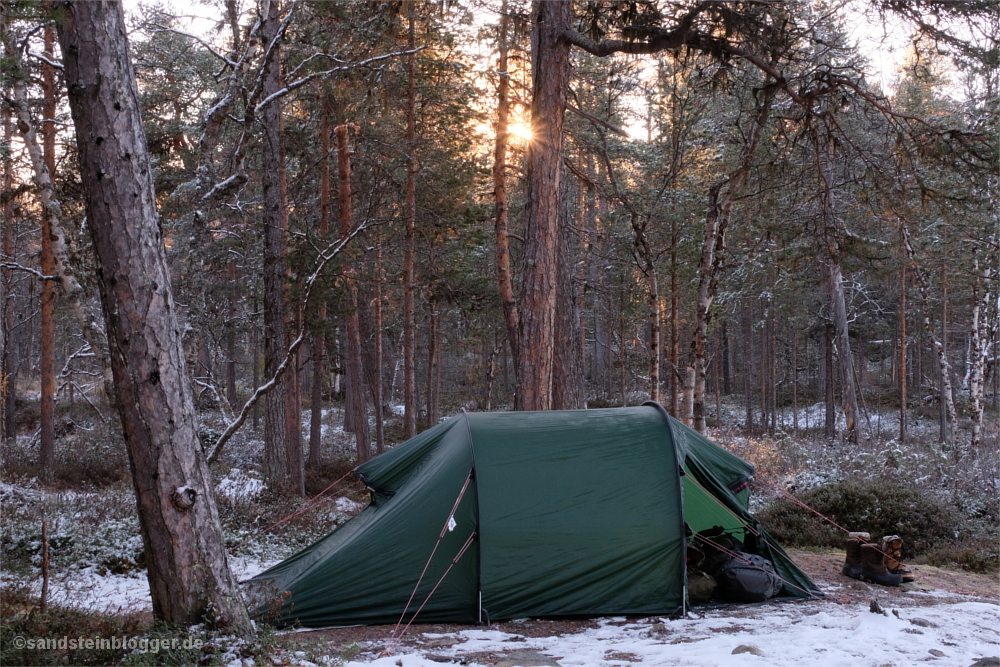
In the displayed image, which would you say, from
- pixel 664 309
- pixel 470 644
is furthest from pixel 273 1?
pixel 664 309

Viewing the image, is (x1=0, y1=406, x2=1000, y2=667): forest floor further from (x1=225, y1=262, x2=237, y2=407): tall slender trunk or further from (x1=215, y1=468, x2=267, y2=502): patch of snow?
(x1=225, y1=262, x2=237, y2=407): tall slender trunk

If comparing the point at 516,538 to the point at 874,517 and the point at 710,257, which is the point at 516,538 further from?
the point at 710,257

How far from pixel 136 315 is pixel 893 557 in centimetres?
771

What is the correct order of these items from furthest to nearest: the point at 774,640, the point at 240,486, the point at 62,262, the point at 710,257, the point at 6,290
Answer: the point at 6,290 < the point at 710,257 < the point at 240,486 < the point at 62,262 < the point at 774,640

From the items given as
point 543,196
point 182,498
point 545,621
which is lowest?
point 545,621

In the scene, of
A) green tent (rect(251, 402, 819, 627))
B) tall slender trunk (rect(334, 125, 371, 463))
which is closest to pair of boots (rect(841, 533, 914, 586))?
green tent (rect(251, 402, 819, 627))

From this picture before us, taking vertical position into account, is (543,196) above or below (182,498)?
above

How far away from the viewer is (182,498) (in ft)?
14.2

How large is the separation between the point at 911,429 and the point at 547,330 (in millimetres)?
21748

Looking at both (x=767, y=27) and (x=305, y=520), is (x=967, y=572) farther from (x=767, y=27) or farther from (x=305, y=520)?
(x=305, y=520)

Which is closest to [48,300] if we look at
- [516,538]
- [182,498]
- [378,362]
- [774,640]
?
[378,362]

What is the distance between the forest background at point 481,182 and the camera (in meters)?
8.34

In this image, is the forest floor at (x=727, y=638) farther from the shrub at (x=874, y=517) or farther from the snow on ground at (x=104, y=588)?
the shrub at (x=874, y=517)

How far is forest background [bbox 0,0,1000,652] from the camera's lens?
8.34 meters
